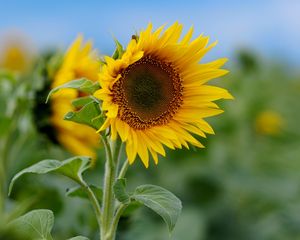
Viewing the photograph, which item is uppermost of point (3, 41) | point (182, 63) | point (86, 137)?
point (182, 63)

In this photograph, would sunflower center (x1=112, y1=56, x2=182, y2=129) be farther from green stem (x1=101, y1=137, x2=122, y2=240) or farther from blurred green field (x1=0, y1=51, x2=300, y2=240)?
blurred green field (x1=0, y1=51, x2=300, y2=240)

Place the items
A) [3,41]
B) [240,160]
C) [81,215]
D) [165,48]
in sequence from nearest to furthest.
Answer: [165,48]
[81,215]
[240,160]
[3,41]

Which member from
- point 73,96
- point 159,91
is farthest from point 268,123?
point 159,91

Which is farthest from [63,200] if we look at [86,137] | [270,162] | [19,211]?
[270,162]

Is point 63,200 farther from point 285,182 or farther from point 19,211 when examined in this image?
point 285,182

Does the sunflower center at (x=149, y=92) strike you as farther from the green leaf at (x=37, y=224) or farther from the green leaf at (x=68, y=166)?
the green leaf at (x=37, y=224)

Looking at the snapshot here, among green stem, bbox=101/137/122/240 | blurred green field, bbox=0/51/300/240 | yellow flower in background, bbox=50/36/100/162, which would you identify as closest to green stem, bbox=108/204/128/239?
green stem, bbox=101/137/122/240
